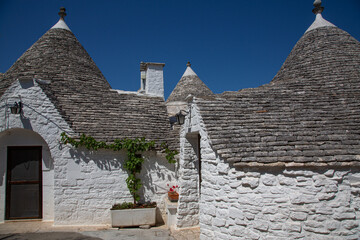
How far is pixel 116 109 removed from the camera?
8.21m

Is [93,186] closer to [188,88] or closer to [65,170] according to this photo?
[65,170]

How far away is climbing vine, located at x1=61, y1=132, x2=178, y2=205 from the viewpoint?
6.64 meters

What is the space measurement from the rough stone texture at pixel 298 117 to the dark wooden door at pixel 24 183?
4.99m

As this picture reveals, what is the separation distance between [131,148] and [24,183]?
10.3ft

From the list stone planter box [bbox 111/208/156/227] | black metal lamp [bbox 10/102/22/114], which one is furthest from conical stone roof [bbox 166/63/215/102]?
black metal lamp [bbox 10/102/22/114]

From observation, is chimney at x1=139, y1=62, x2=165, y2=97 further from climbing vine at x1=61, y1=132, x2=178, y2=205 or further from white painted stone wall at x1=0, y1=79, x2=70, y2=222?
white painted stone wall at x1=0, y1=79, x2=70, y2=222

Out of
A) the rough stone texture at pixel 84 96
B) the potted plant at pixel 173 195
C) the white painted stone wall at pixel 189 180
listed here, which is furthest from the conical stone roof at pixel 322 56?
the potted plant at pixel 173 195

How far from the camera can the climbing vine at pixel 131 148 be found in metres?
6.64

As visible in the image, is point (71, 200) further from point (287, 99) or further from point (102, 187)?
point (287, 99)

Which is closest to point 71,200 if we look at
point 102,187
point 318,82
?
point 102,187

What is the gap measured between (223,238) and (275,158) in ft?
5.65

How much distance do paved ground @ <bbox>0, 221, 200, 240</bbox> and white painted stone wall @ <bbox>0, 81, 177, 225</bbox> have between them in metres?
0.30

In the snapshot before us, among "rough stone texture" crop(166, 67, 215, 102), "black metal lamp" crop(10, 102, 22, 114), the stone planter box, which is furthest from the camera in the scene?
"rough stone texture" crop(166, 67, 215, 102)

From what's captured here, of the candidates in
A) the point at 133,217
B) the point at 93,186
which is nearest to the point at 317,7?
the point at 133,217
